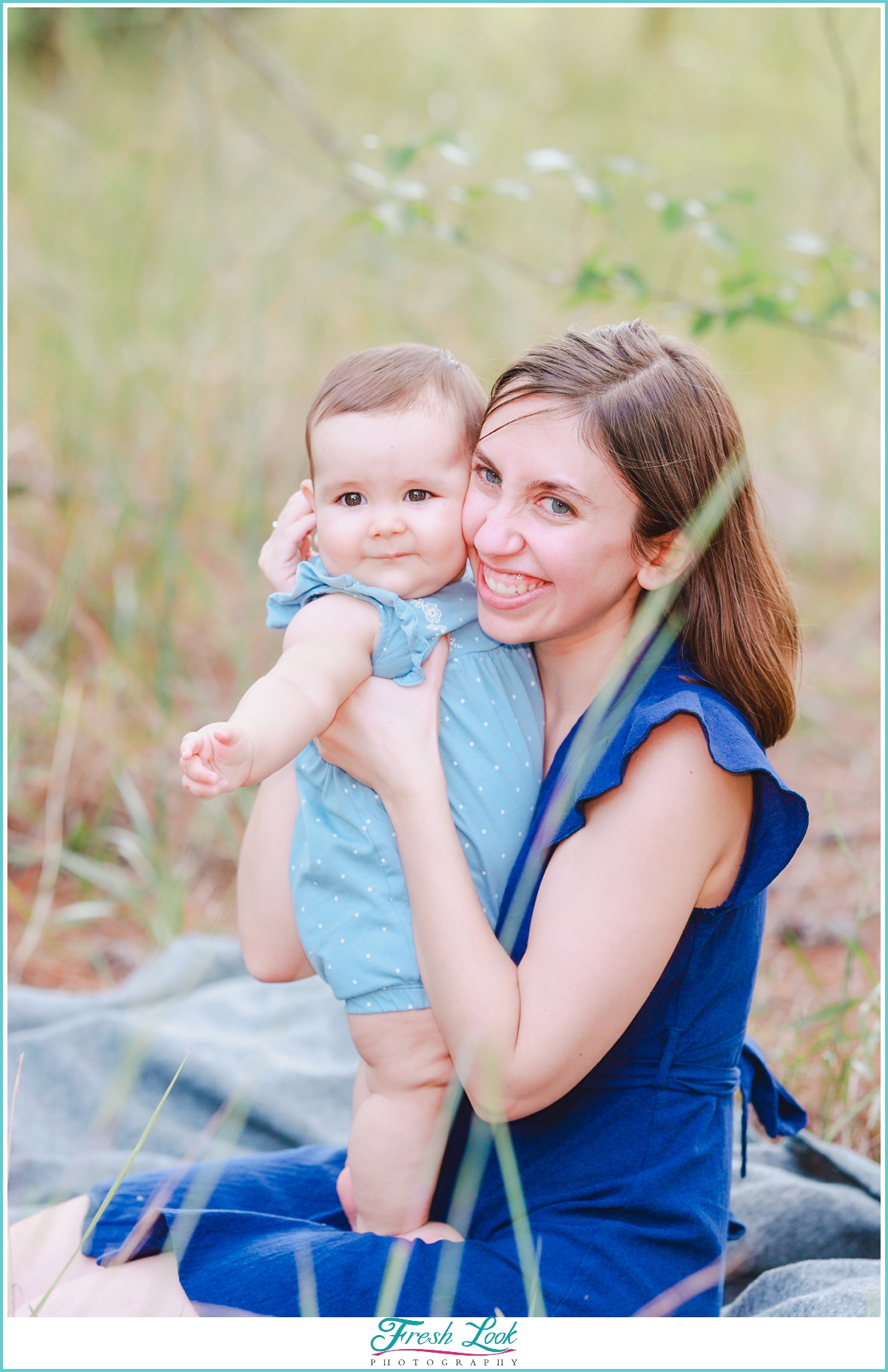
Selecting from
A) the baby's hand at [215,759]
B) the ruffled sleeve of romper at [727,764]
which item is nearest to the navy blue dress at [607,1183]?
the ruffled sleeve of romper at [727,764]

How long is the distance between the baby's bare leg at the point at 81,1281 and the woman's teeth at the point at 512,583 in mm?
947

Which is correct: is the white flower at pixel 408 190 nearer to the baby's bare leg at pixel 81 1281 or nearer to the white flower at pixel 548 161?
the white flower at pixel 548 161

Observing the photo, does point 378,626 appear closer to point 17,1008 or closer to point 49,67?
point 17,1008

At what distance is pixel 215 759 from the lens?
1.09 metres

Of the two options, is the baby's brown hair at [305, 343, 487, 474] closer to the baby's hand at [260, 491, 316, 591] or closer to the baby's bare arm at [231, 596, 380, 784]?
the baby's hand at [260, 491, 316, 591]

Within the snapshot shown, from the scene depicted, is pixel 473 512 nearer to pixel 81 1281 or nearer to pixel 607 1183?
pixel 607 1183

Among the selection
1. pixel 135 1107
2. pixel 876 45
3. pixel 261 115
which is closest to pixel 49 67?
pixel 261 115

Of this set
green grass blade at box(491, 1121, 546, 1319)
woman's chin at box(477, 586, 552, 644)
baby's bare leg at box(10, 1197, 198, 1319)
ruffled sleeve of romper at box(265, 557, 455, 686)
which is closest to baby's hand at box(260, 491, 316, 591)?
ruffled sleeve of romper at box(265, 557, 455, 686)

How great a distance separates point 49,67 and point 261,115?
1.40 m

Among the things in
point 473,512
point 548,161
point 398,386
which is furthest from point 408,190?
point 473,512

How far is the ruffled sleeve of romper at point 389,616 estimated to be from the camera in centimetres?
137

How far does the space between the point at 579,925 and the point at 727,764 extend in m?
0.24

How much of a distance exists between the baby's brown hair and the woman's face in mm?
60

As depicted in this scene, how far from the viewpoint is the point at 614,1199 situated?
4.44 feet
